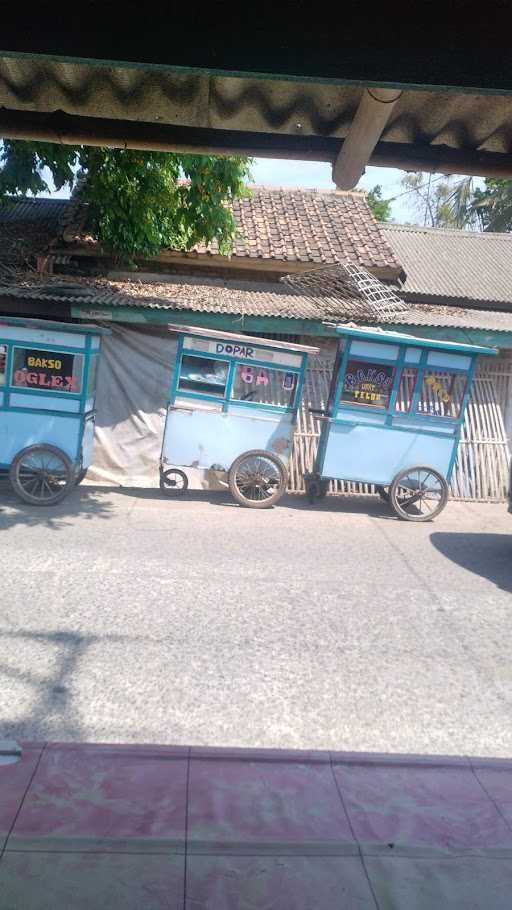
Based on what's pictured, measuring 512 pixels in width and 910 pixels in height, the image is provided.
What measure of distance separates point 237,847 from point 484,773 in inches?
51.7

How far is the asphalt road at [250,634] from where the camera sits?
12.6ft

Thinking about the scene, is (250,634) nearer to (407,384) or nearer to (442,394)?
(407,384)

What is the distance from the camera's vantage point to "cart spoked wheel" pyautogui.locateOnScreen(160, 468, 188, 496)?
938cm

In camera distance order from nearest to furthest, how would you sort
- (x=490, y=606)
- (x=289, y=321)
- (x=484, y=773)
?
(x=484, y=773), (x=490, y=606), (x=289, y=321)

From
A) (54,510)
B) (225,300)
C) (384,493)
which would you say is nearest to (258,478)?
(384,493)

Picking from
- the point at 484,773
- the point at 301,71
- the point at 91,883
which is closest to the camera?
the point at 301,71

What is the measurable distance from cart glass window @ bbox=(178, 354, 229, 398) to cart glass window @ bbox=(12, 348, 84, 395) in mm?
1221

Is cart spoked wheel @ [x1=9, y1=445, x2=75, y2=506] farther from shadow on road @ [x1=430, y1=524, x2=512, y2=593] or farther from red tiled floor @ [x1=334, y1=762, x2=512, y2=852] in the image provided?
red tiled floor @ [x1=334, y1=762, x2=512, y2=852]

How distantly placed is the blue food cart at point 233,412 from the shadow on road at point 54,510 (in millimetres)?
1014

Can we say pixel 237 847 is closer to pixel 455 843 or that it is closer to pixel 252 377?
pixel 455 843

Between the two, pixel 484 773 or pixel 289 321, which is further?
A: pixel 289 321

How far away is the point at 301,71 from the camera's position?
2.02m

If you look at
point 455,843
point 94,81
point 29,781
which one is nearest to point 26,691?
point 29,781

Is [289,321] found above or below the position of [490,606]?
above
